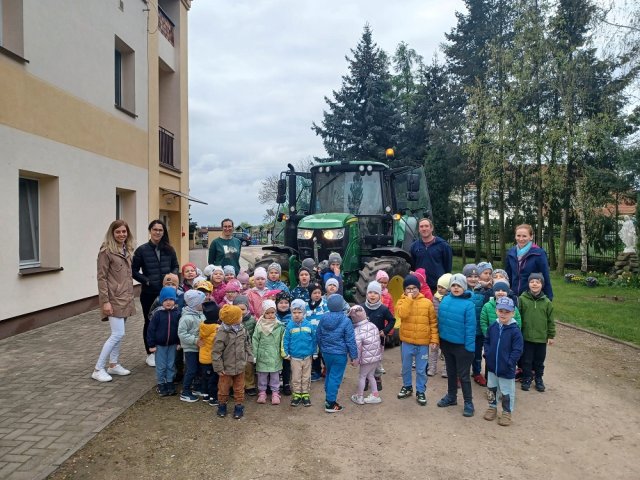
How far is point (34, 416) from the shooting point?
439 centimetres

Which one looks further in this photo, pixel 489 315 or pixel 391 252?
pixel 391 252

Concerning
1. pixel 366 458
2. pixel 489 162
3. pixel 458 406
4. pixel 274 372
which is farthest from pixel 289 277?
pixel 489 162

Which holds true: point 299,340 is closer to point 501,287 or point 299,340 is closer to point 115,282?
point 501,287

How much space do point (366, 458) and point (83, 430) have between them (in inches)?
96.4

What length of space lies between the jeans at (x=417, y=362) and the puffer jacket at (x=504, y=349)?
66 centimetres

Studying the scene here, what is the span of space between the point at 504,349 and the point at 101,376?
14.3ft

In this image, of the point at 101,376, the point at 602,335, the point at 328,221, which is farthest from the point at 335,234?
the point at 602,335

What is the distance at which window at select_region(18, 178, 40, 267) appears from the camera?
27.2 ft

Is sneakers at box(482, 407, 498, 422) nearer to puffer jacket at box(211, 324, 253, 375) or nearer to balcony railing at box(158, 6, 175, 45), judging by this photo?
puffer jacket at box(211, 324, 253, 375)

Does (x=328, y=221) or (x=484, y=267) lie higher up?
(x=328, y=221)

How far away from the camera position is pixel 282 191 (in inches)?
364

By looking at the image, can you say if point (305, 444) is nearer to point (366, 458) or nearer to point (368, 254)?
point (366, 458)

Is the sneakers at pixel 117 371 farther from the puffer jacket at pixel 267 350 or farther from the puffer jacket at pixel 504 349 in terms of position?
the puffer jacket at pixel 504 349

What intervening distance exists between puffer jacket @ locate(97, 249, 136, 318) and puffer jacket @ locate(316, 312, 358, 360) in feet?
7.75
